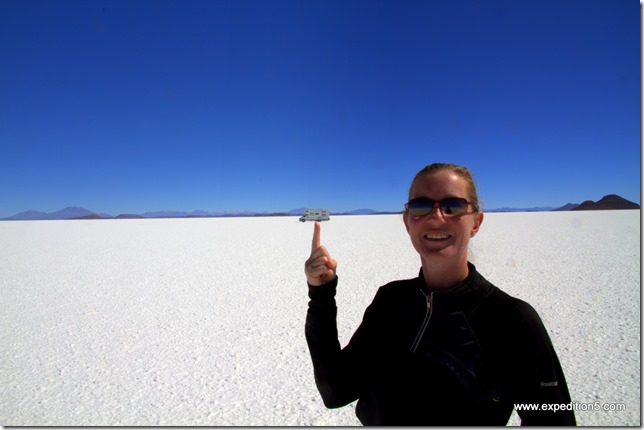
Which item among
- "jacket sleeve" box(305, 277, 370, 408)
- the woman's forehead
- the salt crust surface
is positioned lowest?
the salt crust surface

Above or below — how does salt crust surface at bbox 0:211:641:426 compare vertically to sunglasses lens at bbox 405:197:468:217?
below

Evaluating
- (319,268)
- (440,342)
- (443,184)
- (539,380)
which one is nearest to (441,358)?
(440,342)

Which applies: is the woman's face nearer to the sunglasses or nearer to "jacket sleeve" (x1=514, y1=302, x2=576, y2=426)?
the sunglasses

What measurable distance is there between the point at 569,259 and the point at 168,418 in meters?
12.8

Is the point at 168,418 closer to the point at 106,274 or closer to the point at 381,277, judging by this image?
the point at 381,277

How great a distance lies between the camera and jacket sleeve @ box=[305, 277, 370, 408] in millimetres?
1513

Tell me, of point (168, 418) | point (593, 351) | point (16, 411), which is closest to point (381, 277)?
point (593, 351)

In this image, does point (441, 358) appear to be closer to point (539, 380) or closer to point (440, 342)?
point (440, 342)

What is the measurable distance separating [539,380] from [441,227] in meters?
0.68

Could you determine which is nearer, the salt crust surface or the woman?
the woman

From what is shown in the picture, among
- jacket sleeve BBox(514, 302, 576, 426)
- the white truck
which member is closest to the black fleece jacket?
jacket sleeve BBox(514, 302, 576, 426)

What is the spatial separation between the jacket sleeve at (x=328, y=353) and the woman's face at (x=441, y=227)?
1.46 feet

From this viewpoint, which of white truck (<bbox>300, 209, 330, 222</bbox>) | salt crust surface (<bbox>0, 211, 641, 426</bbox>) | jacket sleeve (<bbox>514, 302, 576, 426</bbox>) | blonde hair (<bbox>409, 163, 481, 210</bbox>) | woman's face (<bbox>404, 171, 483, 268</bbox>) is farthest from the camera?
salt crust surface (<bbox>0, 211, 641, 426</bbox>)

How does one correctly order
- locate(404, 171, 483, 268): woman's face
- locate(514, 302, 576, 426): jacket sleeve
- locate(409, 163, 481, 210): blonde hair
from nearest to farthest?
locate(514, 302, 576, 426): jacket sleeve → locate(404, 171, 483, 268): woman's face → locate(409, 163, 481, 210): blonde hair
